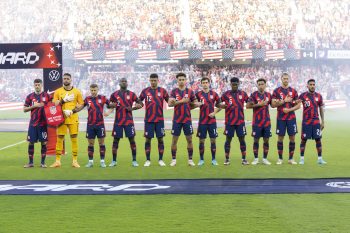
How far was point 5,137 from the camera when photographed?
74.7ft

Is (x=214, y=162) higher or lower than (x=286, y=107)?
lower

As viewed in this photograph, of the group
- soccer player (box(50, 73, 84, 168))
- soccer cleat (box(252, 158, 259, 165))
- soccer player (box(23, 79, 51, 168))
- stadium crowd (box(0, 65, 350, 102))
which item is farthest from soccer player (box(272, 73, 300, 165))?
stadium crowd (box(0, 65, 350, 102))

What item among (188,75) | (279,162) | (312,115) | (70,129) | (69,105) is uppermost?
(188,75)

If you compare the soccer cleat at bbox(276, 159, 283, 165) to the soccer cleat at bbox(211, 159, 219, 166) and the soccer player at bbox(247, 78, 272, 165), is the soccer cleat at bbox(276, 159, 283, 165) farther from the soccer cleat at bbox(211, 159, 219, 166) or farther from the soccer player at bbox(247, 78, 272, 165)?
the soccer cleat at bbox(211, 159, 219, 166)

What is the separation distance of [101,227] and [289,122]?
25.1 feet

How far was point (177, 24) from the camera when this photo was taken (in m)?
48.9

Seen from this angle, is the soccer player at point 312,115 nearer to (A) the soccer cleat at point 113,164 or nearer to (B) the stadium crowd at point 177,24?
(A) the soccer cleat at point 113,164

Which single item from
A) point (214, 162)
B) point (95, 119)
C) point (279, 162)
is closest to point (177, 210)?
point (214, 162)

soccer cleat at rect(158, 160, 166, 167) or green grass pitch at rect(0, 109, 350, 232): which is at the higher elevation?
soccer cleat at rect(158, 160, 166, 167)

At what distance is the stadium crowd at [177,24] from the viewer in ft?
157

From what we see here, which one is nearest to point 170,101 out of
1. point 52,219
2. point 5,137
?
point 52,219

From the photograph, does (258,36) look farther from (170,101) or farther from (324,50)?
(170,101)

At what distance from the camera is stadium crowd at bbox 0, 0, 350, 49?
157ft

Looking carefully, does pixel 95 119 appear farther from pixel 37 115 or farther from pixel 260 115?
pixel 260 115
